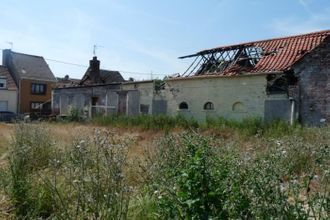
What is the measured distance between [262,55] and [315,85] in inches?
171

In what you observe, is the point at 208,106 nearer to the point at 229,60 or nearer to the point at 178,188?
the point at 229,60

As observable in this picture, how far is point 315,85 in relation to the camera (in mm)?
20141

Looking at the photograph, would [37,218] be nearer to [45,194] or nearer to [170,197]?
[45,194]

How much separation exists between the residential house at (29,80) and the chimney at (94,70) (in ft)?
31.1

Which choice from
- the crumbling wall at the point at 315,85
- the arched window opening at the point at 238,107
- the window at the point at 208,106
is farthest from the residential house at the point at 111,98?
the crumbling wall at the point at 315,85

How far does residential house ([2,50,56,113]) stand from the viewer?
48.5 m

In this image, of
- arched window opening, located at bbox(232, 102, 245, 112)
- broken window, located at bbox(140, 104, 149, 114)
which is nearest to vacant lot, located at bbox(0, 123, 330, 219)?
arched window opening, located at bbox(232, 102, 245, 112)

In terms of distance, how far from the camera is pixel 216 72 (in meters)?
24.5

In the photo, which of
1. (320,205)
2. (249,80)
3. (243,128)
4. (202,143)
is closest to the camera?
(320,205)

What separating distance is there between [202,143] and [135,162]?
2449mm

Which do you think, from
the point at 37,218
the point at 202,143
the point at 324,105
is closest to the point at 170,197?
the point at 202,143

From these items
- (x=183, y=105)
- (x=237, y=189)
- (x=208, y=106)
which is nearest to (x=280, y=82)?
(x=208, y=106)

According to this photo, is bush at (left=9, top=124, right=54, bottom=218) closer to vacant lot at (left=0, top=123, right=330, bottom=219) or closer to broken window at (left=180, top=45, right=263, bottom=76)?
vacant lot at (left=0, top=123, right=330, bottom=219)

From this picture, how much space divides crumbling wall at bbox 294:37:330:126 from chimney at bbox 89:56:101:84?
2528 cm
